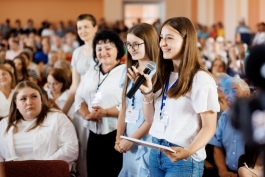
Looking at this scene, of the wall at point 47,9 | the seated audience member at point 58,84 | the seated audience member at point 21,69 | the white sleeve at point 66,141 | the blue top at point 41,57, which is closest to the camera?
the white sleeve at point 66,141

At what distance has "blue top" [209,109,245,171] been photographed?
3.62 meters

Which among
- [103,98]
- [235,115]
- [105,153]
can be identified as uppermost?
[235,115]

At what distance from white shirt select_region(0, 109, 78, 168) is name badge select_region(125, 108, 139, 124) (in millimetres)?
688

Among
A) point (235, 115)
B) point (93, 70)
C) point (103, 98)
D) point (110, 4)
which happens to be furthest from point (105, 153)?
point (110, 4)

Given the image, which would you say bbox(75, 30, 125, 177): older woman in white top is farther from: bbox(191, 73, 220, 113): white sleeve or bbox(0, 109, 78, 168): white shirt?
bbox(191, 73, 220, 113): white sleeve

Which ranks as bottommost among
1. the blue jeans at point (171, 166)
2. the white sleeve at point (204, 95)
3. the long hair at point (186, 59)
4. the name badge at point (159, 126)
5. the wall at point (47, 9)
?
the blue jeans at point (171, 166)

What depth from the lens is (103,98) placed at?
12.8 ft

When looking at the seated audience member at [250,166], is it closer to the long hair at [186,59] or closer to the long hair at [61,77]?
the long hair at [186,59]

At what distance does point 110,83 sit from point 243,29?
11909mm

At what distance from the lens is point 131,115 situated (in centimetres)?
326

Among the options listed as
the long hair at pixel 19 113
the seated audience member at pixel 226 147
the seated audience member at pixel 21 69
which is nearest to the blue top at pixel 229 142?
the seated audience member at pixel 226 147

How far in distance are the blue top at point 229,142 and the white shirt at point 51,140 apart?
1038mm

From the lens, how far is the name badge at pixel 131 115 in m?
3.24

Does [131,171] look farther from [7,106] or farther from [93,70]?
[7,106]
